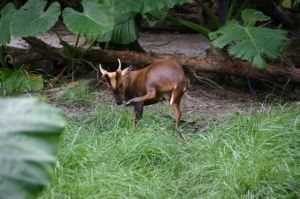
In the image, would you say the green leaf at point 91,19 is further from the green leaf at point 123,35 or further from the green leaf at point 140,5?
the green leaf at point 123,35

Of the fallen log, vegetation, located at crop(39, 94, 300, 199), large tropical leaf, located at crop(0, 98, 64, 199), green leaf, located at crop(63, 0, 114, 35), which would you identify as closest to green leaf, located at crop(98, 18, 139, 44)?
the fallen log

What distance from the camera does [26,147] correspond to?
1626 millimetres

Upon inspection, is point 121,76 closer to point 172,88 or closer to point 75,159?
point 172,88

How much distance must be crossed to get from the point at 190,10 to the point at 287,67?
4202 mm

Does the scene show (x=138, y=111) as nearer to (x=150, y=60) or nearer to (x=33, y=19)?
(x=150, y=60)

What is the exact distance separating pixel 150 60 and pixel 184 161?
9.86 feet

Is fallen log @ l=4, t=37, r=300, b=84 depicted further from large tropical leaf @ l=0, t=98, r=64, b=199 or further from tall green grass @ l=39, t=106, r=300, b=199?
large tropical leaf @ l=0, t=98, r=64, b=199

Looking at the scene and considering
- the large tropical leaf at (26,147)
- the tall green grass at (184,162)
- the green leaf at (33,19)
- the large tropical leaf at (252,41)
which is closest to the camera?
the large tropical leaf at (26,147)

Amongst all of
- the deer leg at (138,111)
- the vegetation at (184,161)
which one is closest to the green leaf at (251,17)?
the vegetation at (184,161)

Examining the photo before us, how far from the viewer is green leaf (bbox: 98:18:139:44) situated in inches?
291

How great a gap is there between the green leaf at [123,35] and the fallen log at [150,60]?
6.6 inches

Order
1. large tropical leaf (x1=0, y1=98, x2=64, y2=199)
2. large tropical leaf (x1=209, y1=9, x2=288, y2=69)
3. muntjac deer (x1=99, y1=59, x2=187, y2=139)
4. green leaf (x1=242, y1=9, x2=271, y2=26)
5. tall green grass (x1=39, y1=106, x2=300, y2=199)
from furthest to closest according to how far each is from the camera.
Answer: green leaf (x1=242, y1=9, x2=271, y2=26)
large tropical leaf (x1=209, y1=9, x2=288, y2=69)
muntjac deer (x1=99, y1=59, x2=187, y2=139)
tall green grass (x1=39, y1=106, x2=300, y2=199)
large tropical leaf (x1=0, y1=98, x2=64, y2=199)

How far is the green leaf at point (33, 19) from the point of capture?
21.3 feet

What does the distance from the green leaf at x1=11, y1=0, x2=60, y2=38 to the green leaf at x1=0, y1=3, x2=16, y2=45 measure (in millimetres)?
333
